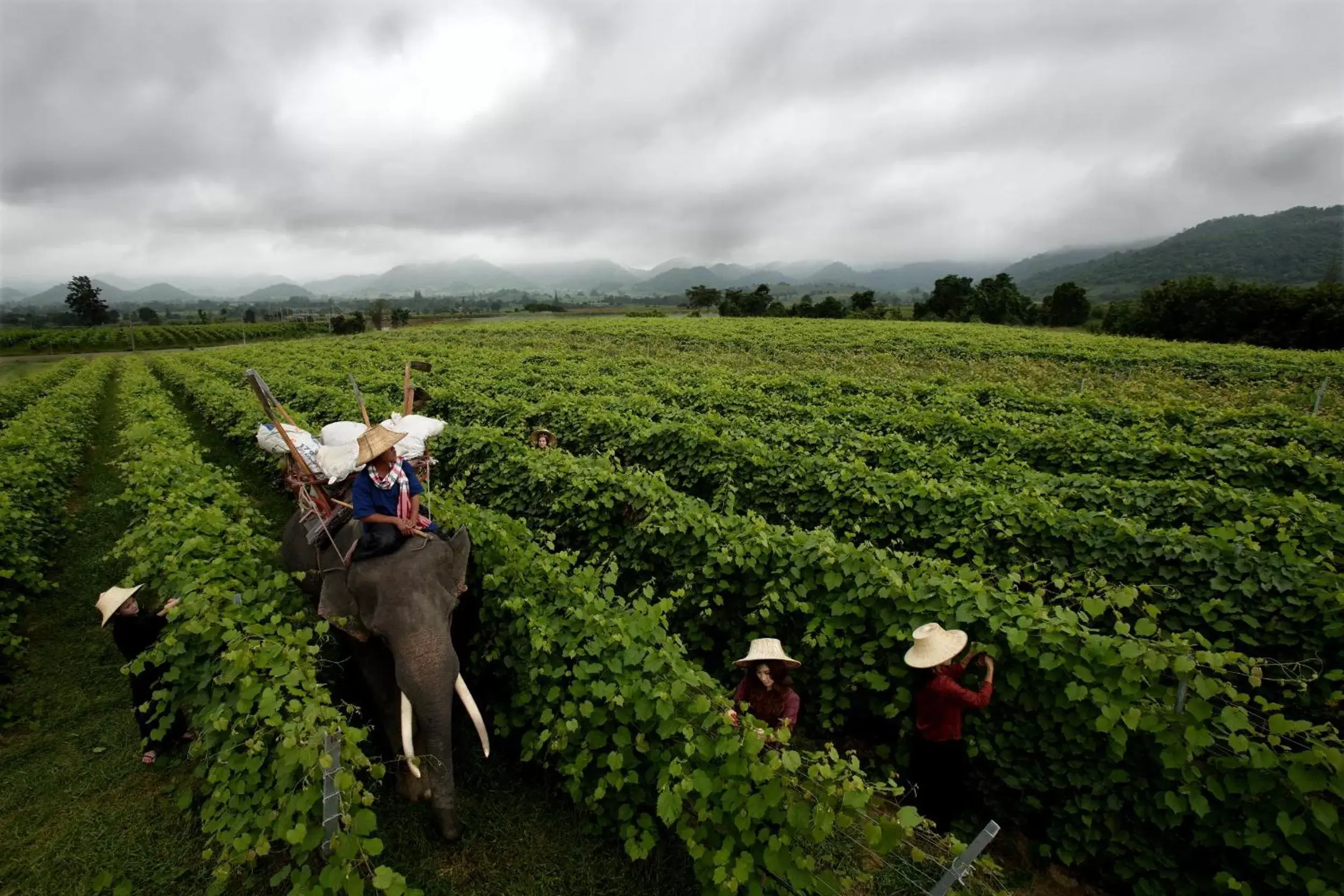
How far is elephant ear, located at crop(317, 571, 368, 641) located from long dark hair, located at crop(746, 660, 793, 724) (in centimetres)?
308

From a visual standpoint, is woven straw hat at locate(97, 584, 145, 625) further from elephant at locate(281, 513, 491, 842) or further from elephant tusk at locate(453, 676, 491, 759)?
elephant tusk at locate(453, 676, 491, 759)

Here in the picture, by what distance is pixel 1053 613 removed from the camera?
16.8 ft

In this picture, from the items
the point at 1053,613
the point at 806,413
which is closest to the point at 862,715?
the point at 1053,613

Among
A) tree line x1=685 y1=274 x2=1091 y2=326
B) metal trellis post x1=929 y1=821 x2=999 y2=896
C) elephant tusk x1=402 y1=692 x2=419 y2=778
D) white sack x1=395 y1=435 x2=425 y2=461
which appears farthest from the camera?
tree line x1=685 y1=274 x2=1091 y2=326

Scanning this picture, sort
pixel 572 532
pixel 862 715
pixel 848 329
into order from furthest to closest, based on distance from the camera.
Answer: pixel 848 329
pixel 572 532
pixel 862 715

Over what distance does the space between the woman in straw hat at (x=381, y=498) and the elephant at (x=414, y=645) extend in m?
0.10

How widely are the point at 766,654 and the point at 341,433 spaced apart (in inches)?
184

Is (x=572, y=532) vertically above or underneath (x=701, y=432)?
underneath

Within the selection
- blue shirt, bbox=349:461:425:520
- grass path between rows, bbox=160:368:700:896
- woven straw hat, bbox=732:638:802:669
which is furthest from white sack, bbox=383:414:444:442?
woven straw hat, bbox=732:638:802:669

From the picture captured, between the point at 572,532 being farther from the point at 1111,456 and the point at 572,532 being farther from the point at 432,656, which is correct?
the point at 1111,456

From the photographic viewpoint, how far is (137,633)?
16.8 feet

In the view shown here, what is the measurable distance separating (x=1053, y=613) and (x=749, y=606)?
8.75ft

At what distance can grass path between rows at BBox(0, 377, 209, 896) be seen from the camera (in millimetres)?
4188

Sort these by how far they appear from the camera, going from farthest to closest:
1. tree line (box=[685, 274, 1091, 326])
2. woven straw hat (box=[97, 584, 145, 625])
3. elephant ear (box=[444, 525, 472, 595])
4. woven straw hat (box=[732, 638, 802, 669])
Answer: tree line (box=[685, 274, 1091, 326]) → woven straw hat (box=[97, 584, 145, 625]) → elephant ear (box=[444, 525, 472, 595]) → woven straw hat (box=[732, 638, 802, 669])
